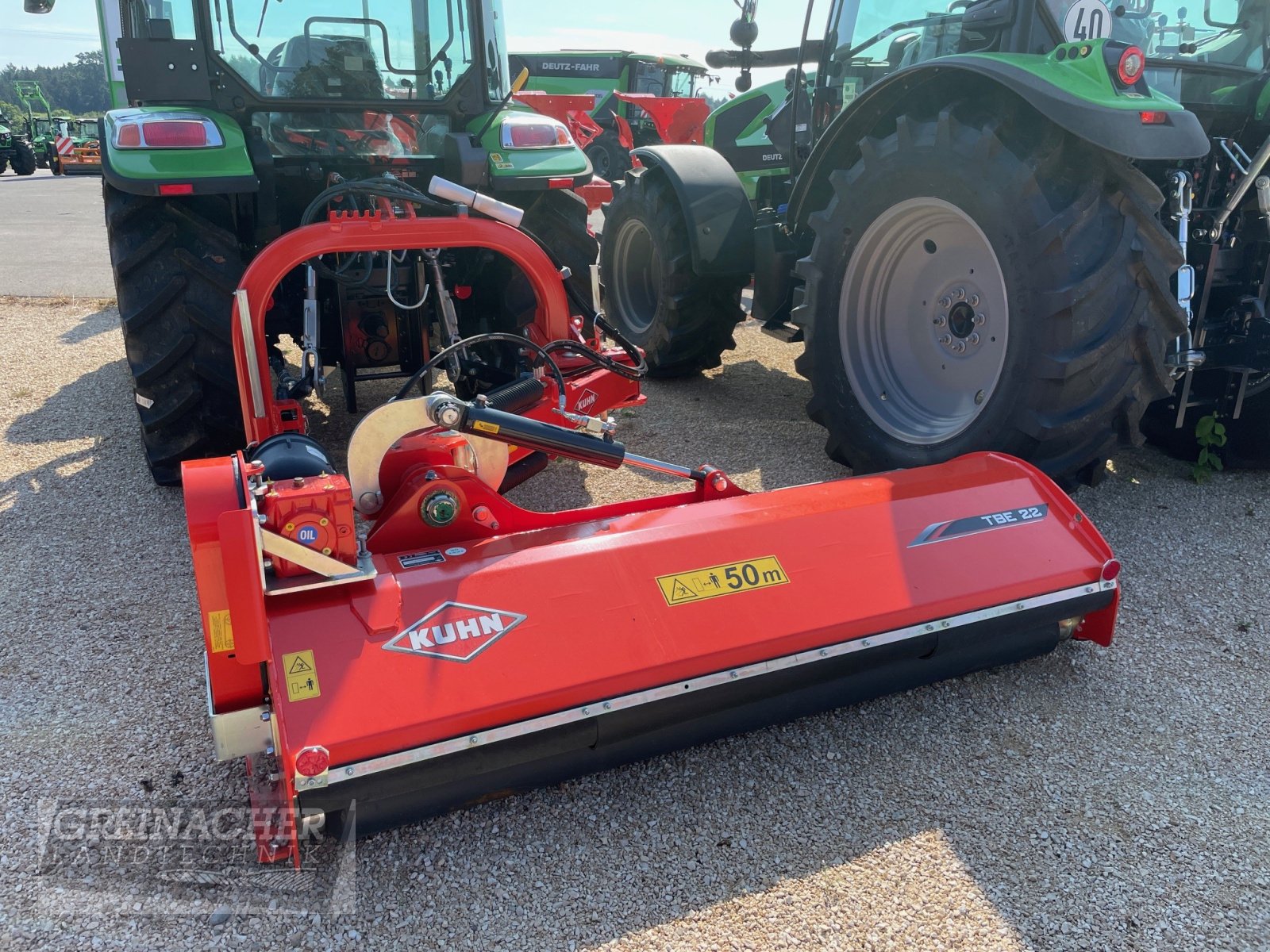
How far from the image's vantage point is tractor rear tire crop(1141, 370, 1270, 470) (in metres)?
3.77

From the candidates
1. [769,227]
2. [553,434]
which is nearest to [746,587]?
[553,434]

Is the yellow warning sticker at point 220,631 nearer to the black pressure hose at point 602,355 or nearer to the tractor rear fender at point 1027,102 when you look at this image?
the black pressure hose at point 602,355

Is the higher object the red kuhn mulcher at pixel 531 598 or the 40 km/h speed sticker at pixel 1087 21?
the 40 km/h speed sticker at pixel 1087 21

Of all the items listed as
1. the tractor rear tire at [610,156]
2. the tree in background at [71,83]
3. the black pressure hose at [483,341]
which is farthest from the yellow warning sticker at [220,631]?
the tree in background at [71,83]

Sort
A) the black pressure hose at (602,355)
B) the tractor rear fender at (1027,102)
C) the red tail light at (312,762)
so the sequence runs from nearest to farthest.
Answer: the red tail light at (312,762)
the tractor rear fender at (1027,102)
the black pressure hose at (602,355)

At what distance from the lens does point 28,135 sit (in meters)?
24.6

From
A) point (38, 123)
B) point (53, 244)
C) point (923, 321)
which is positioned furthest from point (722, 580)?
point (38, 123)

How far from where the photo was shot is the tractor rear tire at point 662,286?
4.72m

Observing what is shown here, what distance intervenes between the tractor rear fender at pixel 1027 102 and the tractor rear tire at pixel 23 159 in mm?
25270

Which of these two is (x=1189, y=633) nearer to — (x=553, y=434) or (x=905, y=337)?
(x=905, y=337)

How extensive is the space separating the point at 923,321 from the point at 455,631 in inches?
90.8

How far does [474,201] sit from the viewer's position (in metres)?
2.89

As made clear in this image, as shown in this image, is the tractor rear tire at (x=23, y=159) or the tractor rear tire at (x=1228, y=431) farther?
the tractor rear tire at (x=23, y=159)

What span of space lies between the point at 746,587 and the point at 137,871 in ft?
4.41
